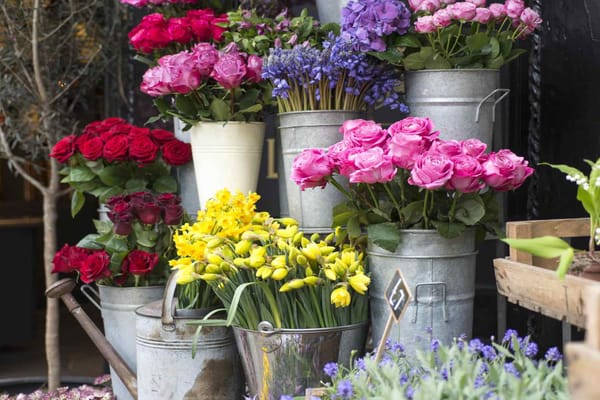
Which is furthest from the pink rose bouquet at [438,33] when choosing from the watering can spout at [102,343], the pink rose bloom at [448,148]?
the watering can spout at [102,343]

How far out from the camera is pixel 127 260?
2.47m

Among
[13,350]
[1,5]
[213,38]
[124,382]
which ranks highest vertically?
[1,5]

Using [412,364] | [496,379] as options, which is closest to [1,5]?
[412,364]

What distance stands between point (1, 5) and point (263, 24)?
1.53 meters

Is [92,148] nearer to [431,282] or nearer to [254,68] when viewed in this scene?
[254,68]

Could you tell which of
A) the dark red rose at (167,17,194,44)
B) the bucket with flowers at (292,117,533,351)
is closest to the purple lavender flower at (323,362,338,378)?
the bucket with flowers at (292,117,533,351)

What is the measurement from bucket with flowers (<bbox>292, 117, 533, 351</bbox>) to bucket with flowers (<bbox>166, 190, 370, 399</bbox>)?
0.09 m

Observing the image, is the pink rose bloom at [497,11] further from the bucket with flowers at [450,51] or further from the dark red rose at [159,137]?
the dark red rose at [159,137]

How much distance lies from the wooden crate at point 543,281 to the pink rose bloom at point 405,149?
0.26m

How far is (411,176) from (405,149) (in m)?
0.06

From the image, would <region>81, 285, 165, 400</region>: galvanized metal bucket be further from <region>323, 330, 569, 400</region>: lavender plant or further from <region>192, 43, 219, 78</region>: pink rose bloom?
<region>323, 330, 569, 400</region>: lavender plant

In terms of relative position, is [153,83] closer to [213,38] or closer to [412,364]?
[213,38]

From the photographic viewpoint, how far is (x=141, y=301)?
2.51 m

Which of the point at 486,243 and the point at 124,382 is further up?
the point at 486,243
